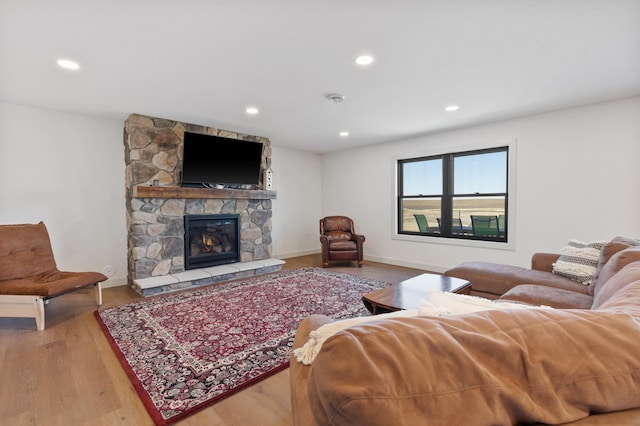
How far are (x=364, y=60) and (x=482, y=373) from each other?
2474 millimetres

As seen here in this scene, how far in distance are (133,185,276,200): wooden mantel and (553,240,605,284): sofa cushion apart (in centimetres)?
412

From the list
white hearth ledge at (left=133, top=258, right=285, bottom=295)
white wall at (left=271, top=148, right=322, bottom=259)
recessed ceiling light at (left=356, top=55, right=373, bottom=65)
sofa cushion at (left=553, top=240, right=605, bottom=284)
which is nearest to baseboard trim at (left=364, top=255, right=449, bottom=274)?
white wall at (left=271, top=148, right=322, bottom=259)

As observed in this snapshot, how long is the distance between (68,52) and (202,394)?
9.10 ft

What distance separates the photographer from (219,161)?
4516 mm

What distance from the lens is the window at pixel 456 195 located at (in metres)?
4.37

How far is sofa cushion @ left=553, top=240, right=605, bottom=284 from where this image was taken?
2.46 m

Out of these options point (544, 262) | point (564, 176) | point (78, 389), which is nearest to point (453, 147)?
point (564, 176)

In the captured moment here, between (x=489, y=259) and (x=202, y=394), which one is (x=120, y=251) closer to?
(x=202, y=394)

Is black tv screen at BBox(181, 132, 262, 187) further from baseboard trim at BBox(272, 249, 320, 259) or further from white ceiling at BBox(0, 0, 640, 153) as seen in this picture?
baseboard trim at BBox(272, 249, 320, 259)

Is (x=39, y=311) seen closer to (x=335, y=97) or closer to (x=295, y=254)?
(x=335, y=97)

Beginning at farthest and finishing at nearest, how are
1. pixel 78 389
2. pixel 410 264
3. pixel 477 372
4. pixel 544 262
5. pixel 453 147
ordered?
1. pixel 410 264
2. pixel 453 147
3. pixel 544 262
4. pixel 78 389
5. pixel 477 372

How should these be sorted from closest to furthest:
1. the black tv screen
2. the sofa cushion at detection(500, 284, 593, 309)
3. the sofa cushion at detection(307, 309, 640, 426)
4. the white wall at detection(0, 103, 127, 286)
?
the sofa cushion at detection(307, 309, 640, 426), the sofa cushion at detection(500, 284, 593, 309), the white wall at detection(0, 103, 127, 286), the black tv screen

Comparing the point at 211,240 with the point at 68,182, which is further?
the point at 211,240

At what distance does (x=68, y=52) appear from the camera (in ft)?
7.48
